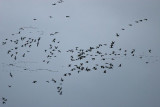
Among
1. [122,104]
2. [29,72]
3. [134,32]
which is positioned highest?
[134,32]

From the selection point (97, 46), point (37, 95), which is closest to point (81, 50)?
point (97, 46)

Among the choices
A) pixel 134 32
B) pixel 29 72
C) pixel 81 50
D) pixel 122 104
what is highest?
pixel 134 32

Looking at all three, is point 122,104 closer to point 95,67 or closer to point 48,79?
point 95,67

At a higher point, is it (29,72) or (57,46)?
(57,46)

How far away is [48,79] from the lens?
7.14m

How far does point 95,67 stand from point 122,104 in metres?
1.08

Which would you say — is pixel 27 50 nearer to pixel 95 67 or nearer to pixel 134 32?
pixel 95 67

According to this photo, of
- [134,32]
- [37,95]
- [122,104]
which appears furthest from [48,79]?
[134,32]

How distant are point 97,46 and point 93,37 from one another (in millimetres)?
244

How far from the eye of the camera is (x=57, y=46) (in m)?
7.25

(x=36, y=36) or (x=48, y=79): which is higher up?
(x=36, y=36)

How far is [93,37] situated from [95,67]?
73 cm

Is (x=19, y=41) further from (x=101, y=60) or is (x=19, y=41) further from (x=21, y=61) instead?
(x=101, y=60)

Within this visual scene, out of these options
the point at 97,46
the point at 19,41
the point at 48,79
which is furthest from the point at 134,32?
the point at 19,41
